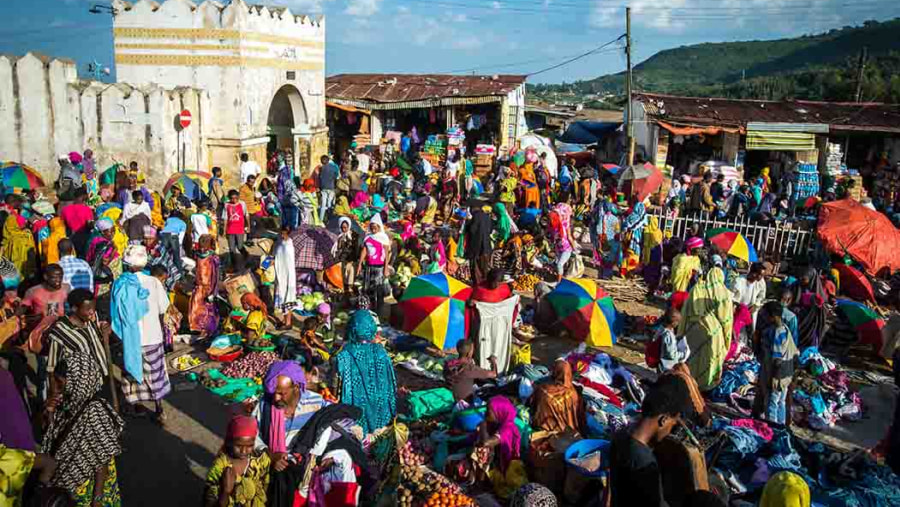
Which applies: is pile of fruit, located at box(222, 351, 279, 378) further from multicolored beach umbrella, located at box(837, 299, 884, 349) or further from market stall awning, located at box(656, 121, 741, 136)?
market stall awning, located at box(656, 121, 741, 136)

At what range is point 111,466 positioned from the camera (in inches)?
165

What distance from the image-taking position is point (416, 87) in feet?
76.8

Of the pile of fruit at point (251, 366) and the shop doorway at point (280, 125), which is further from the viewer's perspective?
the shop doorway at point (280, 125)

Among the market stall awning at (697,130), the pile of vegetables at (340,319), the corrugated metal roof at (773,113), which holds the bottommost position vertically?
the pile of vegetables at (340,319)

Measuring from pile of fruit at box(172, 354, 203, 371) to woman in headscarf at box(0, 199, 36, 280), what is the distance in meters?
2.77

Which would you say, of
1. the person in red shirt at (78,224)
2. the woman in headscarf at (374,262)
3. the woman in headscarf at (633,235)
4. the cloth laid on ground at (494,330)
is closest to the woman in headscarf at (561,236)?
the woman in headscarf at (633,235)

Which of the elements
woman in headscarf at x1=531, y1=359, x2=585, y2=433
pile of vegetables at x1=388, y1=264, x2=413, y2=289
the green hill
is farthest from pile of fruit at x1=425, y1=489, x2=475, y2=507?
the green hill

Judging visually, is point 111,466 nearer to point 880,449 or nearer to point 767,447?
point 767,447

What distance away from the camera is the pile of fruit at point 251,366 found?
7355 millimetres

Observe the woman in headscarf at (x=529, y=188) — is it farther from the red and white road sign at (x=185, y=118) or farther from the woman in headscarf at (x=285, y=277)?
the woman in headscarf at (x=285, y=277)

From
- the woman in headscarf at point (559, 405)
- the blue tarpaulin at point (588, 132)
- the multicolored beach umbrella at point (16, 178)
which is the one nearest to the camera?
the woman in headscarf at point (559, 405)

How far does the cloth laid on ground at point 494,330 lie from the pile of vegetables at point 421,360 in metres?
0.95

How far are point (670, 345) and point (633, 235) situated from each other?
513cm

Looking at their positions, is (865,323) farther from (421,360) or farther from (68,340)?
(68,340)
